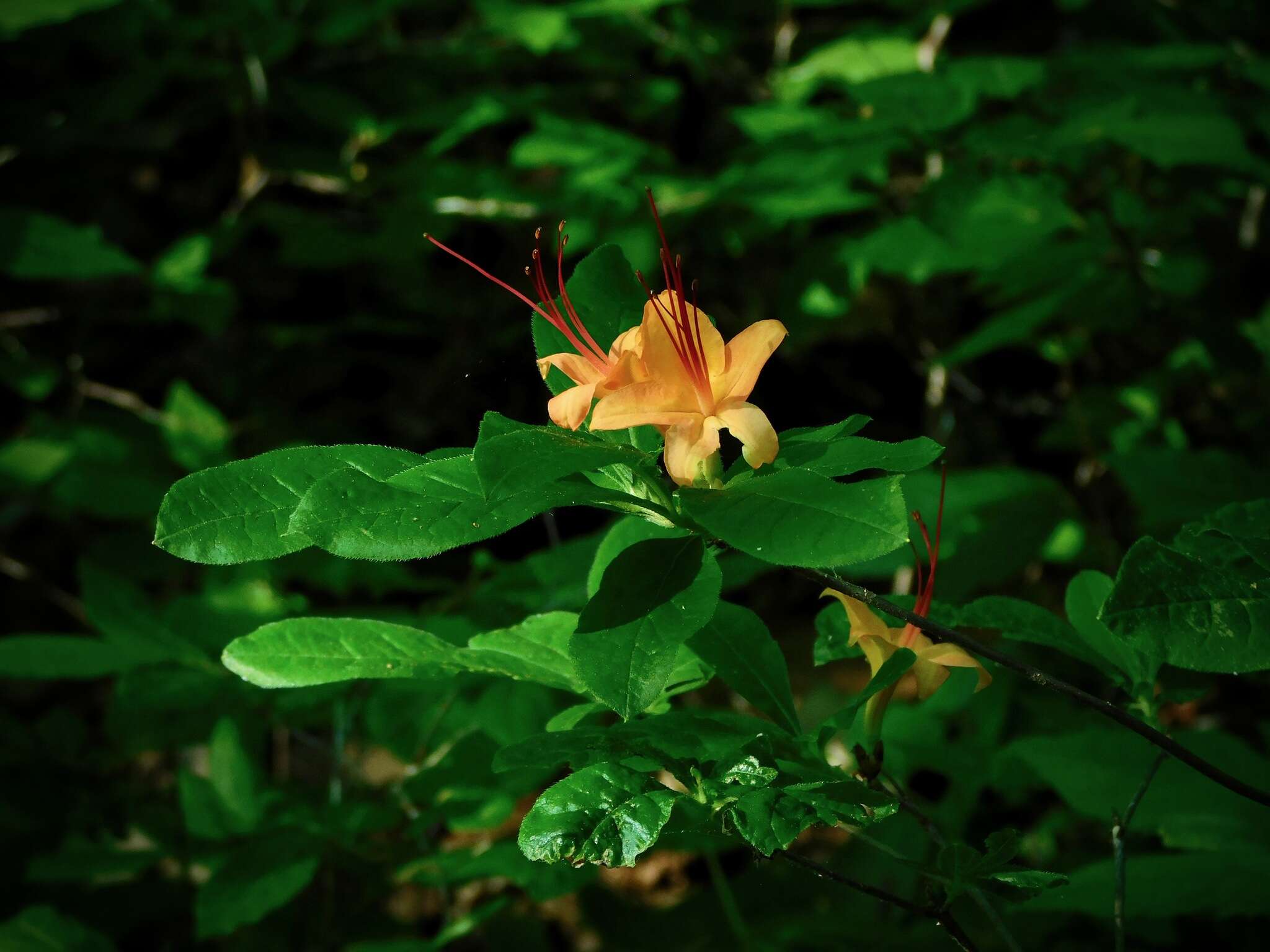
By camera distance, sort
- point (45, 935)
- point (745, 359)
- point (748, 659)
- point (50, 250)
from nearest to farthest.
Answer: point (745, 359)
point (748, 659)
point (45, 935)
point (50, 250)

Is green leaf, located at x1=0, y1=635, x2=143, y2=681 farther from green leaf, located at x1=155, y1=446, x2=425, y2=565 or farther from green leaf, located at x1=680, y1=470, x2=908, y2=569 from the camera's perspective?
green leaf, located at x1=680, y1=470, x2=908, y2=569

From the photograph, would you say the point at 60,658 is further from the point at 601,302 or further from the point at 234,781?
the point at 601,302

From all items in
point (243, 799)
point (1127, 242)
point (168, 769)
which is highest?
point (1127, 242)

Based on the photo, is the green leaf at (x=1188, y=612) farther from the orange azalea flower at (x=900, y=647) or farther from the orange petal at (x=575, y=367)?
the orange petal at (x=575, y=367)

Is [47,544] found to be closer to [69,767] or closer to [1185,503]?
[69,767]

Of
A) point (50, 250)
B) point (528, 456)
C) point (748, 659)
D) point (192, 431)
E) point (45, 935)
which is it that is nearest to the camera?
point (528, 456)

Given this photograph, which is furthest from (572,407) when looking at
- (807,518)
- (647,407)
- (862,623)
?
(862,623)

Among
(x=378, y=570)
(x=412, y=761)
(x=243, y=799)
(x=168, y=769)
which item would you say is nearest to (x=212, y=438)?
(x=378, y=570)

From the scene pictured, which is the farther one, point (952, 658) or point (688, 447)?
point (952, 658)
